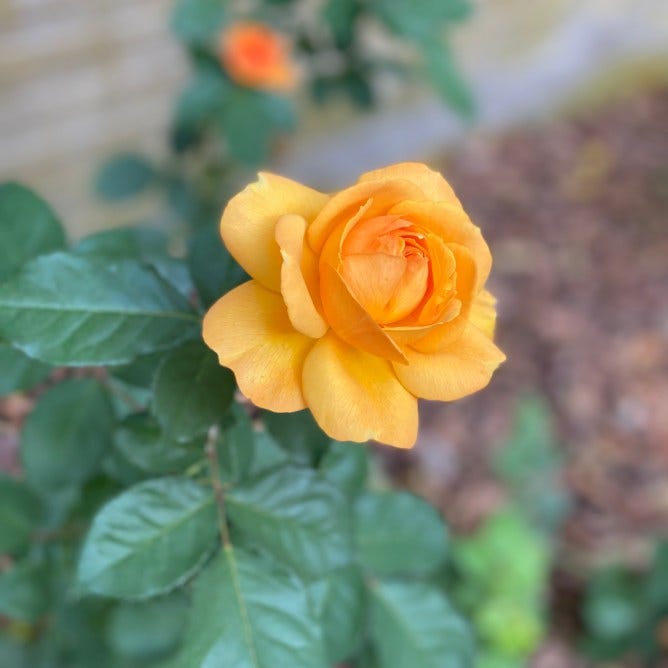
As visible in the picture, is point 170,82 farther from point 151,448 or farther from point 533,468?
point 151,448

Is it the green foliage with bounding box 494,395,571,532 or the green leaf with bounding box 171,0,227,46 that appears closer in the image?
the green leaf with bounding box 171,0,227,46

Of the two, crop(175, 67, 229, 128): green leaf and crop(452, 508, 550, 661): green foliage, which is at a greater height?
crop(175, 67, 229, 128): green leaf

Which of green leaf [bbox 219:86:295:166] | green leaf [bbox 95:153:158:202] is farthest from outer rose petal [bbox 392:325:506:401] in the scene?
green leaf [bbox 95:153:158:202]

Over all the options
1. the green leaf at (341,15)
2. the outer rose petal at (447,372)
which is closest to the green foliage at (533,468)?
the green leaf at (341,15)

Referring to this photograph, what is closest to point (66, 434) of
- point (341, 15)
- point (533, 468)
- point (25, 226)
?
point (25, 226)

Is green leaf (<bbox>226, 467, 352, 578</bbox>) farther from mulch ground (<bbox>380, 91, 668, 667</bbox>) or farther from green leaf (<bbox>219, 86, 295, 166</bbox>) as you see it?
mulch ground (<bbox>380, 91, 668, 667</bbox>)
